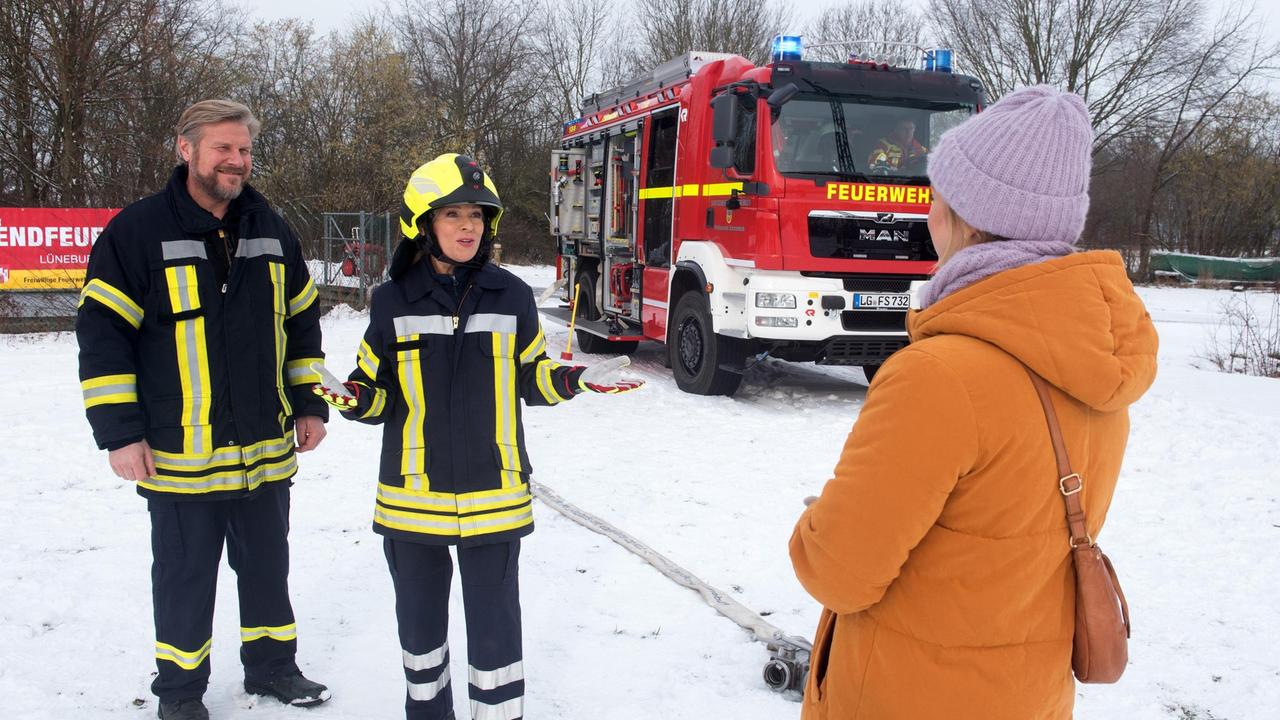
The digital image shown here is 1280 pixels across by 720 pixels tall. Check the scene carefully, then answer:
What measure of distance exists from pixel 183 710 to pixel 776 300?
592 centimetres

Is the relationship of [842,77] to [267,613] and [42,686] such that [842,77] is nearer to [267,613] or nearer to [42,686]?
[267,613]

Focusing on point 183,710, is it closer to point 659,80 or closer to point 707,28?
point 659,80

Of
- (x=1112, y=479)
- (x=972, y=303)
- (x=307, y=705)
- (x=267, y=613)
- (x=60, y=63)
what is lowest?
(x=307, y=705)

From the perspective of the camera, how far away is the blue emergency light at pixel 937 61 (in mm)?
8812

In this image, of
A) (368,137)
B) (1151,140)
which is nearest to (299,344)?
(368,137)

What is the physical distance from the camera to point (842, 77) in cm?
834

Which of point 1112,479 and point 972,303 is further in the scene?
point 1112,479

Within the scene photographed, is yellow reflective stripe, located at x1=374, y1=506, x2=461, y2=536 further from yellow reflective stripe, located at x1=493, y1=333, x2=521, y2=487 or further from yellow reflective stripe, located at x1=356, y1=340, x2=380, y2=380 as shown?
yellow reflective stripe, located at x1=356, y1=340, x2=380, y2=380

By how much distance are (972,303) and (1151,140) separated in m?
34.8

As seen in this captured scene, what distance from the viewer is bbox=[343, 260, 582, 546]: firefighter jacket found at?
2.74 meters

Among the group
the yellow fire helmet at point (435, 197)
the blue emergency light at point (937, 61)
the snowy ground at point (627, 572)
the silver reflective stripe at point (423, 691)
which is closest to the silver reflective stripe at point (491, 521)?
the silver reflective stripe at point (423, 691)

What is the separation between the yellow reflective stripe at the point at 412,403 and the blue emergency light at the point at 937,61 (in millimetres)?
7436

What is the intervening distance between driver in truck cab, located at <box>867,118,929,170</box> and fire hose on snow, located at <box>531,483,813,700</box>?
14.8 feet

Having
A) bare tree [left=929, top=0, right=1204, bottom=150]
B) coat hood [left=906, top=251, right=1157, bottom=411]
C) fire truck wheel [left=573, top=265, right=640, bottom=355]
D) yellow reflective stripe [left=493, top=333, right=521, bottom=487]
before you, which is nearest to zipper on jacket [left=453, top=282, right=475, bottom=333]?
yellow reflective stripe [left=493, top=333, right=521, bottom=487]
